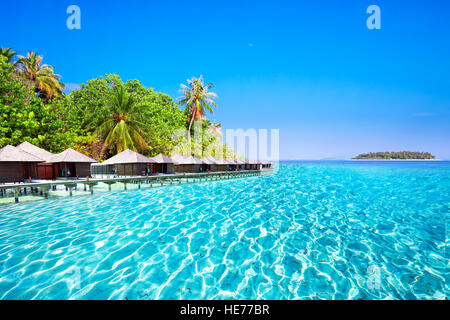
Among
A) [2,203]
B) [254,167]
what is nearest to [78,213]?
[2,203]

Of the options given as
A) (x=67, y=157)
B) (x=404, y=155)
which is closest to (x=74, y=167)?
(x=67, y=157)

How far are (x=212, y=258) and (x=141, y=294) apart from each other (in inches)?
87.3

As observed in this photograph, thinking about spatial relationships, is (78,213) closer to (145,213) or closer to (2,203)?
(145,213)

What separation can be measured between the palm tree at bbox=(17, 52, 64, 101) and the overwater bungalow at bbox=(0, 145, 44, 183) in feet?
46.7

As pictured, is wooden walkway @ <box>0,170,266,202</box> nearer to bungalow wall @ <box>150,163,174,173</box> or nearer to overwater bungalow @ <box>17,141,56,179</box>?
bungalow wall @ <box>150,163,174,173</box>

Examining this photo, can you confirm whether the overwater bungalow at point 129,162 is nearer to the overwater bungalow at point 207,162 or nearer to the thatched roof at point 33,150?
the thatched roof at point 33,150

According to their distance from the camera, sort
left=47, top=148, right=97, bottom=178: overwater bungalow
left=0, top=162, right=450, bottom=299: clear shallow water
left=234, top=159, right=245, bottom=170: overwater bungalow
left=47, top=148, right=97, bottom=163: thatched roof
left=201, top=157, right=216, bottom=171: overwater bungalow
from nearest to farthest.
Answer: left=0, top=162, right=450, bottom=299: clear shallow water
left=47, top=148, right=97, bottom=163: thatched roof
left=47, top=148, right=97, bottom=178: overwater bungalow
left=201, top=157, right=216, bottom=171: overwater bungalow
left=234, top=159, right=245, bottom=170: overwater bungalow

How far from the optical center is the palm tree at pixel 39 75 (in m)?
25.1

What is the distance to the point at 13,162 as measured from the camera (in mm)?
15789

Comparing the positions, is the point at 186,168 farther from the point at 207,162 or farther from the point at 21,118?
the point at 21,118

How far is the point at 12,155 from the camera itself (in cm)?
1489

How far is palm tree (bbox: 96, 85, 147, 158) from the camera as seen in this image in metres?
24.7

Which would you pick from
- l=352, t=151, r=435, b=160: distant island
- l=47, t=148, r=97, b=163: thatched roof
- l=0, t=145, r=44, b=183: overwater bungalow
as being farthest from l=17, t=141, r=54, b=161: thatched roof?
l=352, t=151, r=435, b=160: distant island

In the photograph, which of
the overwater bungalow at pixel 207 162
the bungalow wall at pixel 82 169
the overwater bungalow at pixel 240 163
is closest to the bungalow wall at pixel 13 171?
the bungalow wall at pixel 82 169
